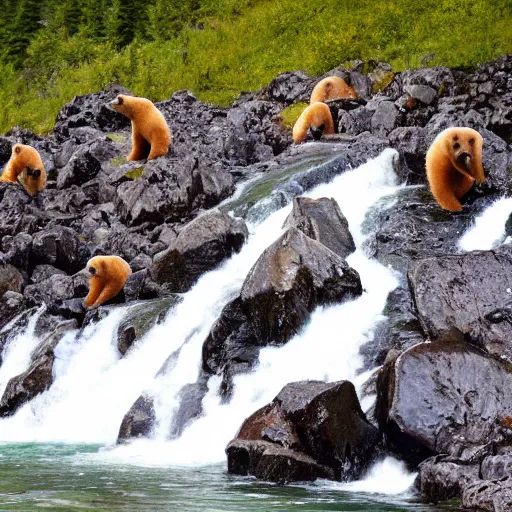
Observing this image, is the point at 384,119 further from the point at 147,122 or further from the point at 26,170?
the point at 26,170

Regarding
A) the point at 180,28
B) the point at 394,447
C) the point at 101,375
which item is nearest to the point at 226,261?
the point at 101,375

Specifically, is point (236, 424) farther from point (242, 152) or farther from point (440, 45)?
point (440, 45)

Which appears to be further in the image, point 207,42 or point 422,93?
point 207,42

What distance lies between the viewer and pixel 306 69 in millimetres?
30781

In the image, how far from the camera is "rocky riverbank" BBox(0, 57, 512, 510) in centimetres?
859

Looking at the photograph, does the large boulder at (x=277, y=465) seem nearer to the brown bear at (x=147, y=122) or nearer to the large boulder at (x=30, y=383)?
the large boulder at (x=30, y=383)

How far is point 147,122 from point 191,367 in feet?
33.2

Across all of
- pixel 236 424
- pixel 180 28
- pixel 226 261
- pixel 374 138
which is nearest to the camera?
pixel 236 424

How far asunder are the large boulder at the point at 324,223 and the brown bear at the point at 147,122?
7.17m

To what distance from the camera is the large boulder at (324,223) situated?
14250 millimetres

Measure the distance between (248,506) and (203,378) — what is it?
5.26 metres

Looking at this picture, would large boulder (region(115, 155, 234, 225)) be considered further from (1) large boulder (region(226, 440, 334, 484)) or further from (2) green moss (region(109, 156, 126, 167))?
(1) large boulder (region(226, 440, 334, 484))

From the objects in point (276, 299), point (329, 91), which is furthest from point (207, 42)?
point (276, 299)

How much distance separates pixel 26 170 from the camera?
74.1 ft
